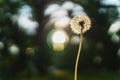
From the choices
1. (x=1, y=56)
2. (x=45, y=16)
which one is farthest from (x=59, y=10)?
(x=1, y=56)

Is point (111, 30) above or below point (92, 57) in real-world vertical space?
above

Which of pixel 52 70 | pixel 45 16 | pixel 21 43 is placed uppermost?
pixel 45 16

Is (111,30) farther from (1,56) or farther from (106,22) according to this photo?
(1,56)

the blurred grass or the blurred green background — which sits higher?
the blurred green background

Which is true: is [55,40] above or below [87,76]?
above

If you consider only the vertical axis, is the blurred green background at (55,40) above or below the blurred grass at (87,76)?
above

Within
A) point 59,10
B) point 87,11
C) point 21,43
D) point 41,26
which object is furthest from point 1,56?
point 87,11
